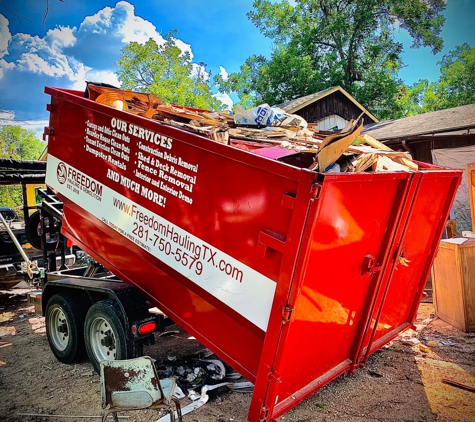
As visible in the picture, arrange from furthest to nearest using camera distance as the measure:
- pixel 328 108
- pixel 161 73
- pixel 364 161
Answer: pixel 161 73, pixel 328 108, pixel 364 161

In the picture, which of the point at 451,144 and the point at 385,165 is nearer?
the point at 385,165

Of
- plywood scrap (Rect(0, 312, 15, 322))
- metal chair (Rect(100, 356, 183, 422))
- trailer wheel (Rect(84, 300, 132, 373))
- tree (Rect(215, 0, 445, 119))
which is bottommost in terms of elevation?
plywood scrap (Rect(0, 312, 15, 322))

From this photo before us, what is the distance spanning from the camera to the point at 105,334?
390cm

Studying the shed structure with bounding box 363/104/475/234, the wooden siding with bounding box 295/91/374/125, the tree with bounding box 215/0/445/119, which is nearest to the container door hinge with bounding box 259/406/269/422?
the shed structure with bounding box 363/104/475/234

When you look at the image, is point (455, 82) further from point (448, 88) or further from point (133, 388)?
point (133, 388)

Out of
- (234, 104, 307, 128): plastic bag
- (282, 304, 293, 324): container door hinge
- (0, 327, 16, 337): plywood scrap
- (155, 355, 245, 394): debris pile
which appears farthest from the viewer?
(0, 327, 16, 337): plywood scrap

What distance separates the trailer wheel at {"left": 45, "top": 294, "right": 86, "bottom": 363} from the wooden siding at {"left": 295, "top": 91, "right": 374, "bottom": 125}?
17241 millimetres

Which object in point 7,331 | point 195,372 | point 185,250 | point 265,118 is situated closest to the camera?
point 185,250

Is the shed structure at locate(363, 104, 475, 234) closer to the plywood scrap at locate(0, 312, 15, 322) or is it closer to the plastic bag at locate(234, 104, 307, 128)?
A: the plastic bag at locate(234, 104, 307, 128)

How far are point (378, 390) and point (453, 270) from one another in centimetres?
250

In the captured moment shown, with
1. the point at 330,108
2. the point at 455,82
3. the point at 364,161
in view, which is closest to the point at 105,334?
the point at 364,161

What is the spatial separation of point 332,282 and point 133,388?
158 cm

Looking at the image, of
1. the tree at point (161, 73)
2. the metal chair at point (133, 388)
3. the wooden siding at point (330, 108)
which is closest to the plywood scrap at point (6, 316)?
the metal chair at point (133, 388)

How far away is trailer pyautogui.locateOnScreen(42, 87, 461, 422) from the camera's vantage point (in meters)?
2.63
